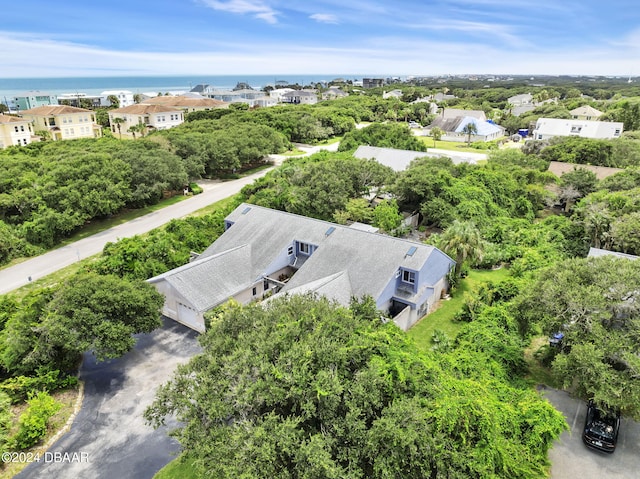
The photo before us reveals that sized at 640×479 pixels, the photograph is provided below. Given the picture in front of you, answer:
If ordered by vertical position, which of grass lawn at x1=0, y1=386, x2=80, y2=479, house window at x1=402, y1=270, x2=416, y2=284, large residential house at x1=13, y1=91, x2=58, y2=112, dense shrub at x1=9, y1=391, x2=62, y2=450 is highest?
large residential house at x1=13, y1=91, x2=58, y2=112

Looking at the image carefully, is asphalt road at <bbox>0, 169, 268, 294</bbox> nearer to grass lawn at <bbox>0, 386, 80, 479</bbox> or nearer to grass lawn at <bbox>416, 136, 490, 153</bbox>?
grass lawn at <bbox>0, 386, 80, 479</bbox>

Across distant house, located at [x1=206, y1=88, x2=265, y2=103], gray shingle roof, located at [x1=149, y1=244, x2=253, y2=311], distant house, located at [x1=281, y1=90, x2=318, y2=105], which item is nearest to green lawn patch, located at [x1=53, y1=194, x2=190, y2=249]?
gray shingle roof, located at [x1=149, y1=244, x2=253, y2=311]

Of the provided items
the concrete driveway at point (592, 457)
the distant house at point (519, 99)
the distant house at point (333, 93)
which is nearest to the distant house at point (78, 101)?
the distant house at point (333, 93)

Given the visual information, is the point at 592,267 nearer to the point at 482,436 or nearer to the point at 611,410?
the point at 611,410

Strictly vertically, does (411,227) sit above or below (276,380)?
below

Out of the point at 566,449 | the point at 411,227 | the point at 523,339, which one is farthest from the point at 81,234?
the point at 566,449

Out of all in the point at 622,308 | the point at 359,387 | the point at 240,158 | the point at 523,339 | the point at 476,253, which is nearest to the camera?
the point at 359,387
